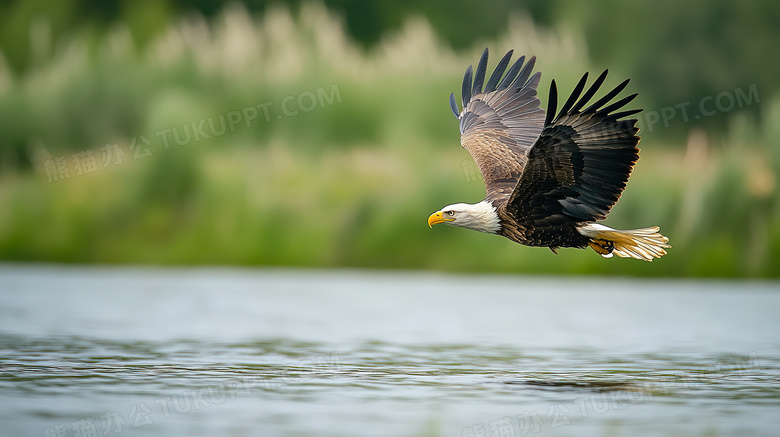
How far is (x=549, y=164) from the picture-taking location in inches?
406

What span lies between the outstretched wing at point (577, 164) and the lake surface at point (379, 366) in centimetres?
178

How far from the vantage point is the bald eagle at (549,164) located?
10000mm


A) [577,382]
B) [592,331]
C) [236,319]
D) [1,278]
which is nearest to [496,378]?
[577,382]

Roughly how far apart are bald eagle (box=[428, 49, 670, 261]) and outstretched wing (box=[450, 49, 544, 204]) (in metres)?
0.01

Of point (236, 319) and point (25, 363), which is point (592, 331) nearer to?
point (236, 319)

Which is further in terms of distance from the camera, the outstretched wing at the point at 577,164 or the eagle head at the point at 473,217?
the eagle head at the point at 473,217

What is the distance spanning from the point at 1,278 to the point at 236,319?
12.6 metres

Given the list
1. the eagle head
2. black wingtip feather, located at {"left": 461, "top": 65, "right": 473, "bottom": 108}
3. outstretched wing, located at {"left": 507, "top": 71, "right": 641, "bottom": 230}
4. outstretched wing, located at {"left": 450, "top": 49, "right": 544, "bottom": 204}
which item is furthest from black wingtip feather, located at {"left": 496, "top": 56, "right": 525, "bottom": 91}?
outstretched wing, located at {"left": 507, "top": 71, "right": 641, "bottom": 230}

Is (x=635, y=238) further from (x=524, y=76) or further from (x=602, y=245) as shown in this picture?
(x=524, y=76)

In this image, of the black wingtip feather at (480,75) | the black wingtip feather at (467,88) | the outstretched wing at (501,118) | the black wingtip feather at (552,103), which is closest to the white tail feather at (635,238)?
the outstretched wing at (501,118)

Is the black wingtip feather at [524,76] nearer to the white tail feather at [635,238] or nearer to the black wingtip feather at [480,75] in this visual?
the black wingtip feather at [480,75]

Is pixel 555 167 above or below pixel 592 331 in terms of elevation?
above

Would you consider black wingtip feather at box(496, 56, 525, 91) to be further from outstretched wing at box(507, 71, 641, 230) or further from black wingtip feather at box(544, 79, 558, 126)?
black wingtip feather at box(544, 79, 558, 126)

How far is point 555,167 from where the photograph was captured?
10.4 metres
